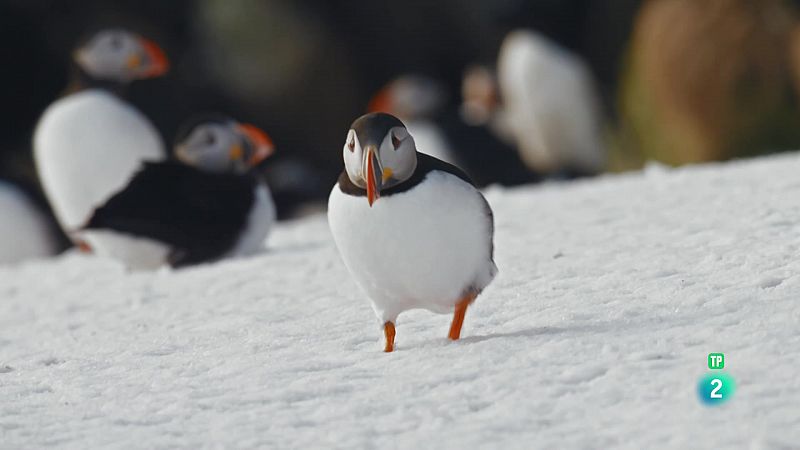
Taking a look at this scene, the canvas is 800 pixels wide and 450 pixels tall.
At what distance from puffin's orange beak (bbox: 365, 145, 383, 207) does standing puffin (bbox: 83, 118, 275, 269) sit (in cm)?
268

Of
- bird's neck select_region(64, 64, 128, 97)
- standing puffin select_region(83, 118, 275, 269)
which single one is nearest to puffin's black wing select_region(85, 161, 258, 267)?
standing puffin select_region(83, 118, 275, 269)

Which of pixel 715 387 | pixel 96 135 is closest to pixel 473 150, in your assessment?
pixel 96 135

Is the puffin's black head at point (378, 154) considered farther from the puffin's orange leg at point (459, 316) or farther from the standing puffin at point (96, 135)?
the standing puffin at point (96, 135)

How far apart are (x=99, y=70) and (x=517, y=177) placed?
388 centimetres

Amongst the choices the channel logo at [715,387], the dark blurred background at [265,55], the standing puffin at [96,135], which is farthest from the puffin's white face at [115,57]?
the dark blurred background at [265,55]

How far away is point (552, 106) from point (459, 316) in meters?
8.74

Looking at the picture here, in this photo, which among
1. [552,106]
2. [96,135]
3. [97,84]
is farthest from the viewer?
[552,106]

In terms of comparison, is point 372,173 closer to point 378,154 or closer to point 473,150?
point 378,154

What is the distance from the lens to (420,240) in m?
3.33

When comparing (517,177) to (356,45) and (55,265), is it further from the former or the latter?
(356,45)

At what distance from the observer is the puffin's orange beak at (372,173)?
322 cm

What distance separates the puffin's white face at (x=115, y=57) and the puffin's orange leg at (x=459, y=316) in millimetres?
4641

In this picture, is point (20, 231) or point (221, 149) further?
point (20, 231)

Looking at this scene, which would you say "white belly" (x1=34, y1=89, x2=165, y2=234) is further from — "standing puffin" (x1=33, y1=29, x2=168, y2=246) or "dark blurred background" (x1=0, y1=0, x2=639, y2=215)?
"dark blurred background" (x1=0, y1=0, x2=639, y2=215)
